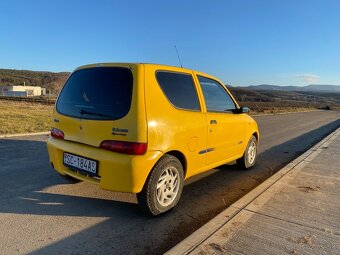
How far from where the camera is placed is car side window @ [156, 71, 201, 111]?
4273 millimetres

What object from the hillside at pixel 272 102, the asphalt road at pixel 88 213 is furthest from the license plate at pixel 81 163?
the hillside at pixel 272 102

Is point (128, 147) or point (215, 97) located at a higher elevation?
point (215, 97)

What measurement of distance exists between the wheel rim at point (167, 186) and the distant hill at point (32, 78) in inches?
5159

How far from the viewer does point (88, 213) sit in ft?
13.5

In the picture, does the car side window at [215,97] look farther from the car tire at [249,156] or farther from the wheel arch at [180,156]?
the car tire at [249,156]

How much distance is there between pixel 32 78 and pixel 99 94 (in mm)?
155185

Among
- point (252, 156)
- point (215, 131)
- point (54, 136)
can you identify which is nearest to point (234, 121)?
point (215, 131)

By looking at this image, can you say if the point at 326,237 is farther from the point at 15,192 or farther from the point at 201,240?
the point at 15,192

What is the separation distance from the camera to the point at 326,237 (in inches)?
139

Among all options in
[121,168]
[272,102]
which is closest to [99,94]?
[121,168]

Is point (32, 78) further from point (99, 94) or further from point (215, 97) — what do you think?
point (99, 94)

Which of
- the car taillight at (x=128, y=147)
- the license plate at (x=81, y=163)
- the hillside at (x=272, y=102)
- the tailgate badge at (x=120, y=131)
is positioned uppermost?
the tailgate badge at (x=120, y=131)

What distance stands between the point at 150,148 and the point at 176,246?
1.15 metres

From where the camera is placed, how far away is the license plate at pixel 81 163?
394 cm
